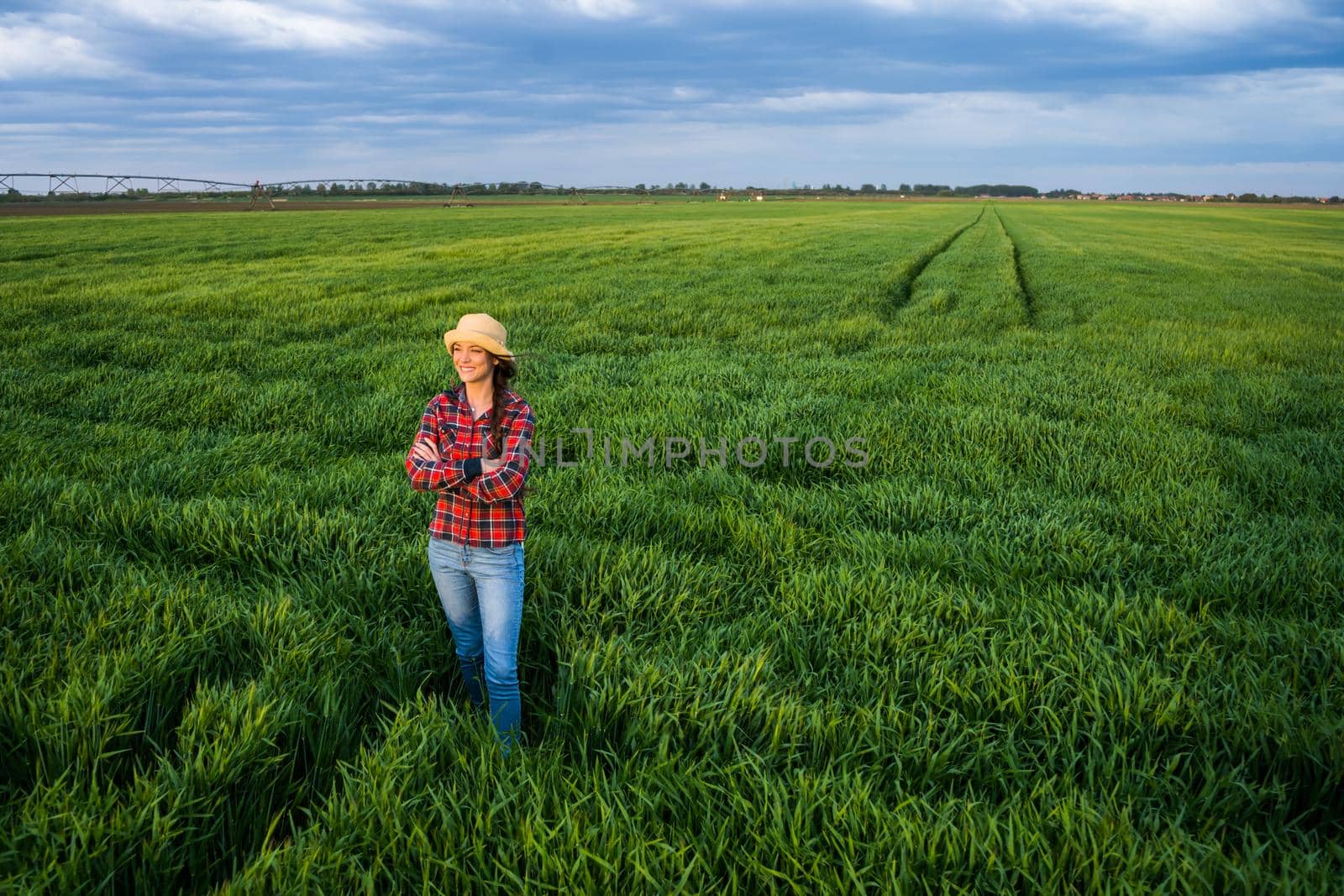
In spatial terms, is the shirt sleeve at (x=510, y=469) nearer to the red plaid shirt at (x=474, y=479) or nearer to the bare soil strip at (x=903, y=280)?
the red plaid shirt at (x=474, y=479)

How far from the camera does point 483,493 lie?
228 cm

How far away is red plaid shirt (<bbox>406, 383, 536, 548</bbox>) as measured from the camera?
7.60 ft

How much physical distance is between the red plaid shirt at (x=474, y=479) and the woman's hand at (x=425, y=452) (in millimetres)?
12

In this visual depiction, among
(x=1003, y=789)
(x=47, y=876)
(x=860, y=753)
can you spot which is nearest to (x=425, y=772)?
(x=47, y=876)

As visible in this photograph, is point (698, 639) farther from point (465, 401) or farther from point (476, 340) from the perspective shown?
point (476, 340)

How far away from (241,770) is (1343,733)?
320cm

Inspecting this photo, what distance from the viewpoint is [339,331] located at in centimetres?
909

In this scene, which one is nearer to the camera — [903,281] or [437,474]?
[437,474]

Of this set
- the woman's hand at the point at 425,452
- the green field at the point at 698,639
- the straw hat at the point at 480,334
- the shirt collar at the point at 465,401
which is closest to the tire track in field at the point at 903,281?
the green field at the point at 698,639

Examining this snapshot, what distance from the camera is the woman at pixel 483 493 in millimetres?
2322

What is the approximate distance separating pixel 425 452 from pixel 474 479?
18cm

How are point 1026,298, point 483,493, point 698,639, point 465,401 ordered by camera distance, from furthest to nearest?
point 1026,298, point 698,639, point 465,401, point 483,493

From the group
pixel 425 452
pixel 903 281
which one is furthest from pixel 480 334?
pixel 903 281

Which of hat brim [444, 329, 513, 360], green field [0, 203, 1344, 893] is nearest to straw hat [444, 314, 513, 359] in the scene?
hat brim [444, 329, 513, 360]
